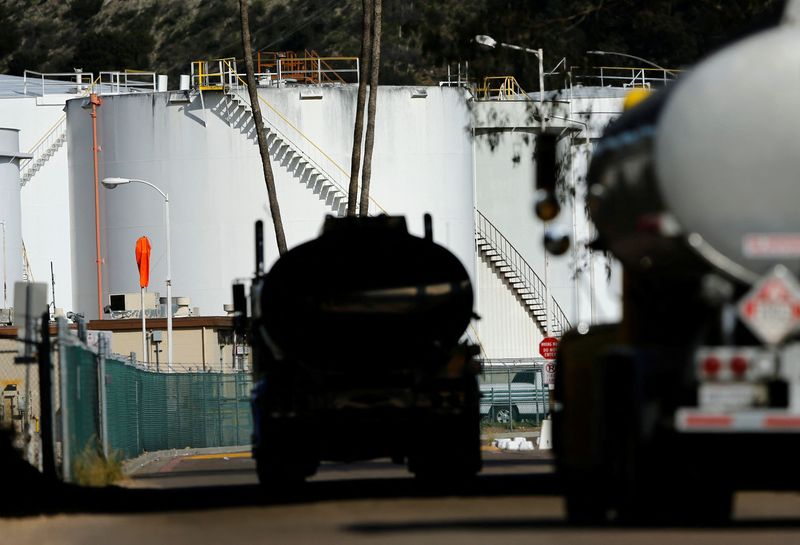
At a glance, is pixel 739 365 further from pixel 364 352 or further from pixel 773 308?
pixel 364 352

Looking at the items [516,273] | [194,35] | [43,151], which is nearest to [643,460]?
[516,273]

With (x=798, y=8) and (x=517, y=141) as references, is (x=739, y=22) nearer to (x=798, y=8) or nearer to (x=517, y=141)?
(x=798, y=8)

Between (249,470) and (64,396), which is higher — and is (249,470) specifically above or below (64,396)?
below

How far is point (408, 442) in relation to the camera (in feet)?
63.1

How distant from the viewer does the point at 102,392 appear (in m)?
26.0

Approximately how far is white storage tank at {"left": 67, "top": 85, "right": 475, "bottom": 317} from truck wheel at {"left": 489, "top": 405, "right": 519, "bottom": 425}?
26.3ft

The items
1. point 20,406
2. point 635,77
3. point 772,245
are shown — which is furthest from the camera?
point 635,77

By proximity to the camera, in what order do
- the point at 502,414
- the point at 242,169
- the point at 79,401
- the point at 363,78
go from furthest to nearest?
1. the point at 242,169
2. the point at 502,414
3. the point at 363,78
4. the point at 79,401

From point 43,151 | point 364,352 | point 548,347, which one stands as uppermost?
point 43,151

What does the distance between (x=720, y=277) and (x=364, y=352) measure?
311 inches

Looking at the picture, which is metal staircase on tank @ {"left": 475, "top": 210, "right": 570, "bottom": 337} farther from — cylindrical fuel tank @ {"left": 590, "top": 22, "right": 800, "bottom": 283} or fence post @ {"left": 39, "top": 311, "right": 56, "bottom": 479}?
cylindrical fuel tank @ {"left": 590, "top": 22, "right": 800, "bottom": 283}

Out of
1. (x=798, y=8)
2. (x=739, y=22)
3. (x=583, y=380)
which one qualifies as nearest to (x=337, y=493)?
(x=583, y=380)

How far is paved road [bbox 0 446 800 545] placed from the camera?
12852 millimetres

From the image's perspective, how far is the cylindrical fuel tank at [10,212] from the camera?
2484 inches
